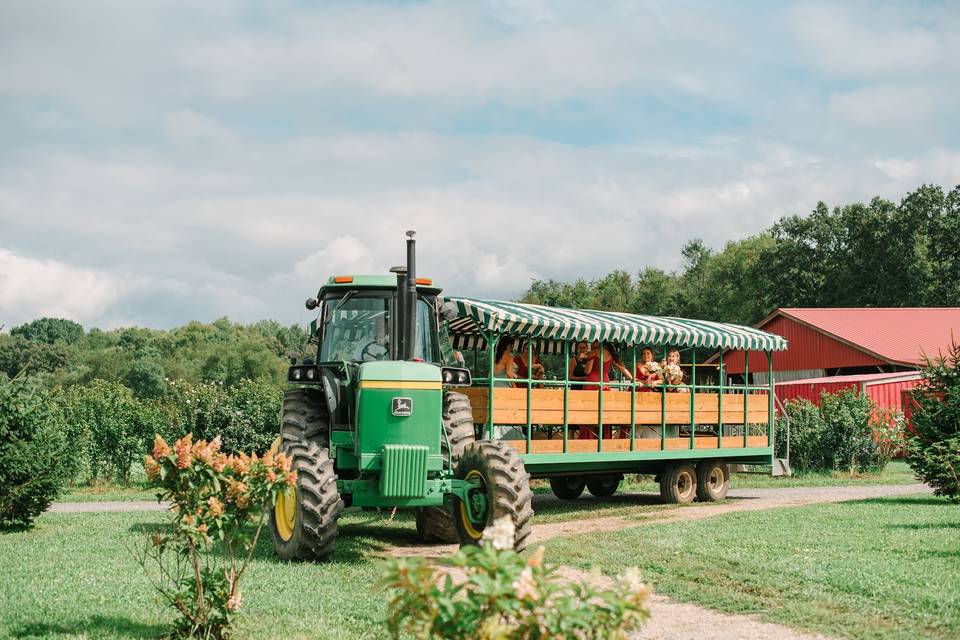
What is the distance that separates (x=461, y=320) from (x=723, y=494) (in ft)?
21.5

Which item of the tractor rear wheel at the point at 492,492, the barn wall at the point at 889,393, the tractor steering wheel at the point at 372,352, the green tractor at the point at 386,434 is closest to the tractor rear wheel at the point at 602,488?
the green tractor at the point at 386,434

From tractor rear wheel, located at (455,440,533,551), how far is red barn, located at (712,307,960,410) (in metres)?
27.8

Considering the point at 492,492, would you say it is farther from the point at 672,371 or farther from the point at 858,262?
the point at 858,262

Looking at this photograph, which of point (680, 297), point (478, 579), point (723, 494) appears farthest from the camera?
point (680, 297)

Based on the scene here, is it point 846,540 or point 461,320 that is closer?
point 846,540

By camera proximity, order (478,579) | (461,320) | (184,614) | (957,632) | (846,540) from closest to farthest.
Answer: (478,579) < (184,614) < (957,632) < (846,540) < (461,320)

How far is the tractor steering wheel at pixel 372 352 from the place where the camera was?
11.8 metres

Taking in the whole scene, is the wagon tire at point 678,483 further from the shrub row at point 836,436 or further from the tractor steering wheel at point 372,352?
the shrub row at point 836,436

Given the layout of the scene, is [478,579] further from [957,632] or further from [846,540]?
[846,540]

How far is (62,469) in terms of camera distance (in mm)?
13398

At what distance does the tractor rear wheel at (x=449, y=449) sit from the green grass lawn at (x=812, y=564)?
1.35m

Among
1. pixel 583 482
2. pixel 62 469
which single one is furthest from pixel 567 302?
pixel 62 469

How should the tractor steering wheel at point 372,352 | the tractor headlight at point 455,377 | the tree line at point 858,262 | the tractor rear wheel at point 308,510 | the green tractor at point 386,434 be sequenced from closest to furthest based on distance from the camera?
the tractor rear wheel at point 308,510, the green tractor at point 386,434, the tractor headlight at point 455,377, the tractor steering wheel at point 372,352, the tree line at point 858,262

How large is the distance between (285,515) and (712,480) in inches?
419
